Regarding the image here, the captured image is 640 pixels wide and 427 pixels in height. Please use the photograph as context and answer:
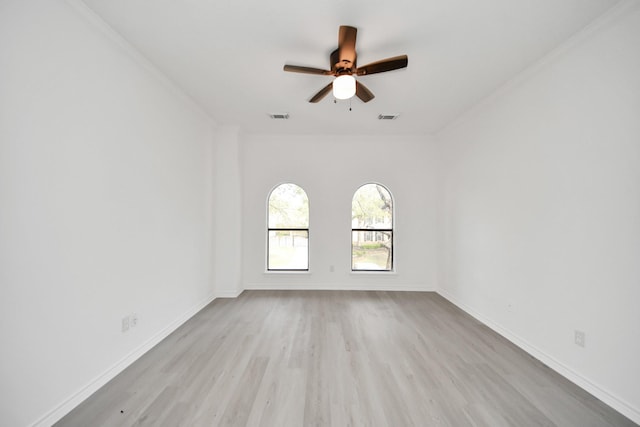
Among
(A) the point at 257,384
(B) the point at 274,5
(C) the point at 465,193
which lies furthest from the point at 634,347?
(B) the point at 274,5

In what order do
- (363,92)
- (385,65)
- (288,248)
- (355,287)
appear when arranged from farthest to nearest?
(288,248) → (355,287) → (363,92) → (385,65)

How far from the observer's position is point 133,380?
214cm

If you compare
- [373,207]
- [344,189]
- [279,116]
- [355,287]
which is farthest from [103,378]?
[373,207]

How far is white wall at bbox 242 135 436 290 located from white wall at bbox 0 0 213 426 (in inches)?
79.9

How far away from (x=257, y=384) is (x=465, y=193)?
11.9 feet

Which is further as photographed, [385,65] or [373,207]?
[373,207]

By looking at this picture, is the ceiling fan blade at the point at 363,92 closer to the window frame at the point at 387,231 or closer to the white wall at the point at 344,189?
the white wall at the point at 344,189

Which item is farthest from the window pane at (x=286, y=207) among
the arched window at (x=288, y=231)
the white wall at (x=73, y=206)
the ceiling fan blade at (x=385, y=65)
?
the ceiling fan blade at (x=385, y=65)

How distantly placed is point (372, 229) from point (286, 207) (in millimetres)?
1686

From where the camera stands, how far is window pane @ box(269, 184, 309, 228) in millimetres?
4930

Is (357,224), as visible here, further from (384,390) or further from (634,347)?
(634,347)

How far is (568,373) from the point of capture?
221 cm

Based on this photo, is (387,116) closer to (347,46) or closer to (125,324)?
(347,46)

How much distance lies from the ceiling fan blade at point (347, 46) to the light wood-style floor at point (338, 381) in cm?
265
